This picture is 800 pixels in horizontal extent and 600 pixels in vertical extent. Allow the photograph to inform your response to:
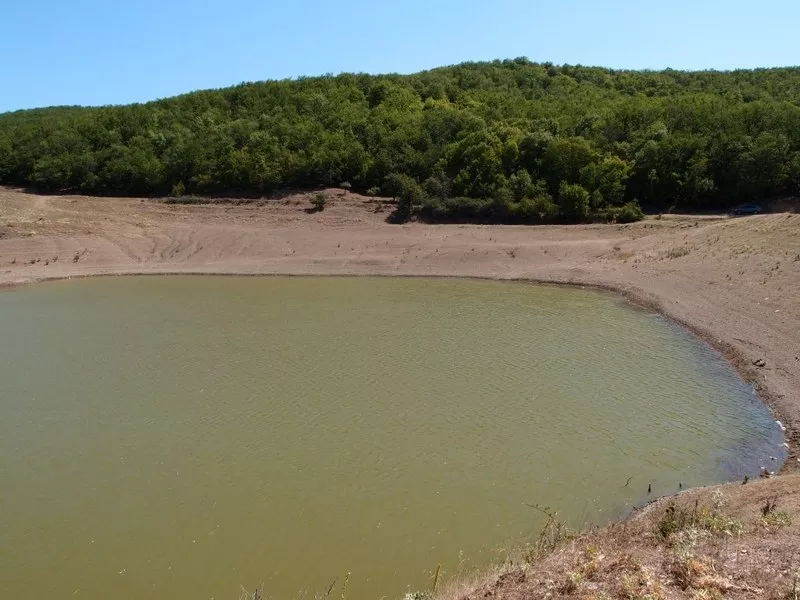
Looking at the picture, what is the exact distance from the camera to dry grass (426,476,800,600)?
5.61m

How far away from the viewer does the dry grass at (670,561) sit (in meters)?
5.61

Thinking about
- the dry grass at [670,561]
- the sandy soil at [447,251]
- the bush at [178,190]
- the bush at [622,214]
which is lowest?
the dry grass at [670,561]

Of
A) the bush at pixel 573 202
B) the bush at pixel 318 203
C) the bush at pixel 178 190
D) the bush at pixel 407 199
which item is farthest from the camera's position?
the bush at pixel 178 190

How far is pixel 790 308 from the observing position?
60.1ft

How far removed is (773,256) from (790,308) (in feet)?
21.2

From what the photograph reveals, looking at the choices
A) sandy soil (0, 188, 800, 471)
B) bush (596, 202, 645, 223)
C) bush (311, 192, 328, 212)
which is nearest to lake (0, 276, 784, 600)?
sandy soil (0, 188, 800, 471)

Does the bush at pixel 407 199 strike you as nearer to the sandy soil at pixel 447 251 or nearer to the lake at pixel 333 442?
the sandy soil at pixel 447 251

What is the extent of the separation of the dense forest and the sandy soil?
2554mm

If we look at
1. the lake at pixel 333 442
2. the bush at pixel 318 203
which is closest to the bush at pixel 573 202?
the bush at pixel 318 203

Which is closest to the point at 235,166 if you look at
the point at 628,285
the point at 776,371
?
the point at 628,285

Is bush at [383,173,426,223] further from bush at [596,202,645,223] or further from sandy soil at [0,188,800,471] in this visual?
bush at [596,202,645,223]

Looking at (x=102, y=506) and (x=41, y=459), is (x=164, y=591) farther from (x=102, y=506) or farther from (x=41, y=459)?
(x=41, y=459)

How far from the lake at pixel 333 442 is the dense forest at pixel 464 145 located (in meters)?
17.4

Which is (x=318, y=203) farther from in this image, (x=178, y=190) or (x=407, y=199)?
(x=178, y=190)
